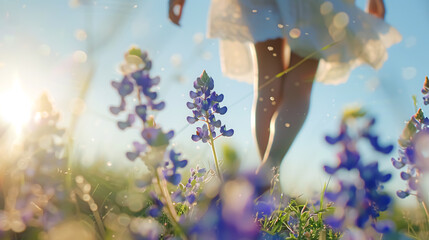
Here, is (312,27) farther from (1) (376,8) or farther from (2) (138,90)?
(2) (138,90)

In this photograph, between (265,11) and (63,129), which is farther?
(265,11)

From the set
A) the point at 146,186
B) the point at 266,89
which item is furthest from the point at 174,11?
the point at 146,186

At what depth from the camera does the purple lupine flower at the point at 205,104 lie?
162 cm

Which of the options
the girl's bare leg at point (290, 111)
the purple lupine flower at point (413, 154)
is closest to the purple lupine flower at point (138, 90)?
the purple lupine flower at point (413, 154)

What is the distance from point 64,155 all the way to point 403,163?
4.68 ft

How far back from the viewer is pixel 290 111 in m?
2.33

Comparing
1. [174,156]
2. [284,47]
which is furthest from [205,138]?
[284,47]

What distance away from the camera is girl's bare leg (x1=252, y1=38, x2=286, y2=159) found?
8.05 feet

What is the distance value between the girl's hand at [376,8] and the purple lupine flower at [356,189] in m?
2.22

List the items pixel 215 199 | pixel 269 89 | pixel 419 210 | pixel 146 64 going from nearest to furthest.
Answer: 1. pixel 146 64
2. pixel 215 199
3. pixel 419 210
4. pixel 269 89

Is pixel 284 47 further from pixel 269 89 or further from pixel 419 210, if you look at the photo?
pixel 419 210

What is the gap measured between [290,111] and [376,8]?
1144 mm

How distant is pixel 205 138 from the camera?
167 centimetres

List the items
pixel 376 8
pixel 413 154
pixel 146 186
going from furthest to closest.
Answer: pixel 376 8
pixel 413 154
pixel 146 186
